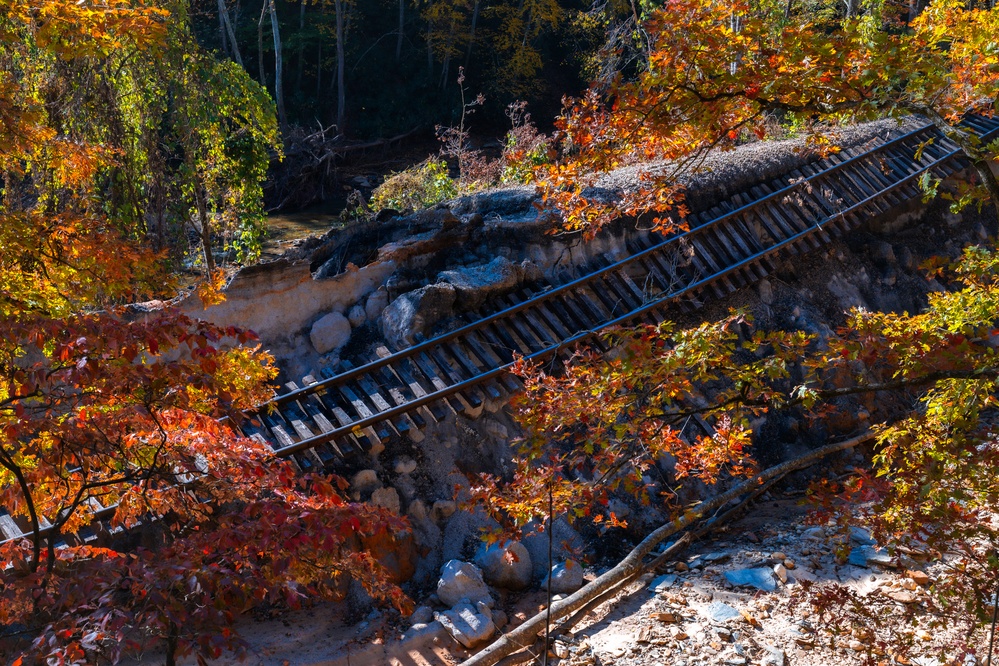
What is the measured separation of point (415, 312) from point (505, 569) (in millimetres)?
2616

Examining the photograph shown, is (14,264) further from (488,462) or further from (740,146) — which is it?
(740,146)

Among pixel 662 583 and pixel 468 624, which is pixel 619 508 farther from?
pixel 468 624

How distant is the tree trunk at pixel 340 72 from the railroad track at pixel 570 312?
1590 centimetres

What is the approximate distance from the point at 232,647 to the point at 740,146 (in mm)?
11704

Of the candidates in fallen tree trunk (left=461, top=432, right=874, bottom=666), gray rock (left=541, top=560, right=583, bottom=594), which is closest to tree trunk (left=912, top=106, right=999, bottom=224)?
fallen tree trunk (left=461, top=432, right=874, bottom=666)

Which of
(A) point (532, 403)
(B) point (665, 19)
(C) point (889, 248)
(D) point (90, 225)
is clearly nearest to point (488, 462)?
(A) point (532, 403)

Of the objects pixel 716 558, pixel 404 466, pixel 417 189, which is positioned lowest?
pixel 716 558

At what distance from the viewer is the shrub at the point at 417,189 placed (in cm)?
1308

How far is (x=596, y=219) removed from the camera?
5.63 metres

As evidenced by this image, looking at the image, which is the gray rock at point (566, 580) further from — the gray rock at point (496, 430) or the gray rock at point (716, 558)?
the gray rock at point (496, 430)

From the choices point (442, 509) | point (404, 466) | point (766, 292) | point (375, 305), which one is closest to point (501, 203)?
point (375, 305)

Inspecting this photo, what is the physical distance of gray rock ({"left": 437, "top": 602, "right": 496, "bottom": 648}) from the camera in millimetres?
6312

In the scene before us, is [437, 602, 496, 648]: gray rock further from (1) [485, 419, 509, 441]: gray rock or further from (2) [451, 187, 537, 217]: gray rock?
(2) [451, 187, 537, 217]: gray rock

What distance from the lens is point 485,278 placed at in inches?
345
